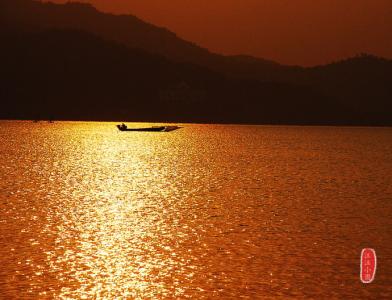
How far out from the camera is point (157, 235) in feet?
144

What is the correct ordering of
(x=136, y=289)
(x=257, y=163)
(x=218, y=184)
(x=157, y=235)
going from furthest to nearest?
(x=257, y=163) < (x=218, y=184) < (x=157, y=235) < (x=136, y=289)

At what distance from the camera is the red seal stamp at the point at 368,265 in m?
32.9

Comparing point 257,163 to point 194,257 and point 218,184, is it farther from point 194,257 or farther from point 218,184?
point 194,257

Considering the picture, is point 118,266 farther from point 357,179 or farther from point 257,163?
point 257,163

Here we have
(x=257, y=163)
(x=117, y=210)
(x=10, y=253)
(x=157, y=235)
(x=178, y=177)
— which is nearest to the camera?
(x=10, y=253)

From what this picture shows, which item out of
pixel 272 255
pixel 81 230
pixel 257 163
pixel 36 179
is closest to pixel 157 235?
pixel 81 230

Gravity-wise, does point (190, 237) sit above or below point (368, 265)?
below

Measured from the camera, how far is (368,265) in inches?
1385

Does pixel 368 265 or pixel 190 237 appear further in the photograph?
pixel 190 237

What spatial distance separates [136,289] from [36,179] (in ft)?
184

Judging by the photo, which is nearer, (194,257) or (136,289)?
(136,289)

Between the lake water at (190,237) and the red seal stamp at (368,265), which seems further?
the red seal stamp at (368,265)

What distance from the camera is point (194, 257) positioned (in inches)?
1474

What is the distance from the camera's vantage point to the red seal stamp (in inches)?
1297
